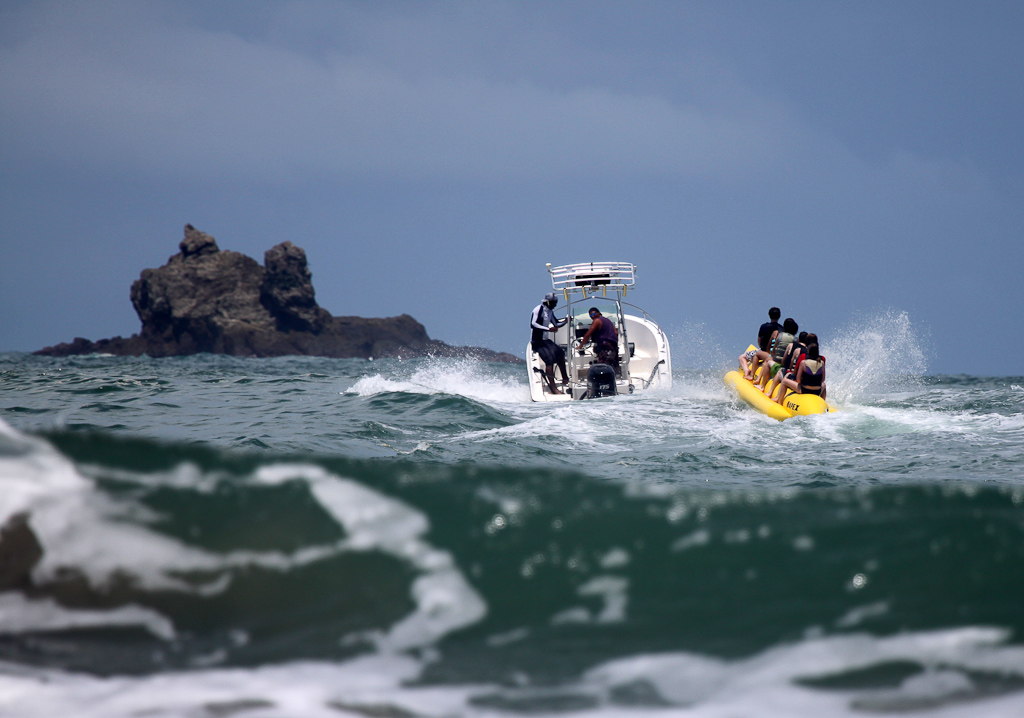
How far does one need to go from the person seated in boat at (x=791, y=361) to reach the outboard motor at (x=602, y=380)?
2.24m

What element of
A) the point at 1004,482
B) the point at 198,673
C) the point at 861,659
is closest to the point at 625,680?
the point at 861,659

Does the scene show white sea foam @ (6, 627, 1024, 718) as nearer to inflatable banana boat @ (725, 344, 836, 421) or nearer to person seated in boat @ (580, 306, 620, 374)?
inflatable banana boat @ (725, 344, 836, 421)

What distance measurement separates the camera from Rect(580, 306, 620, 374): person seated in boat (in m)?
11.2

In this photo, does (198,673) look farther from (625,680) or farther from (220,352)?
(220,352)

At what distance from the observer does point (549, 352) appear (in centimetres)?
1152

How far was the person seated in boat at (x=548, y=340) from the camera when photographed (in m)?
11.5

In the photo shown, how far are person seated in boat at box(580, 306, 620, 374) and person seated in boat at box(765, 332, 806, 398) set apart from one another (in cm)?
251

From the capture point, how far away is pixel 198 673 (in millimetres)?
1990

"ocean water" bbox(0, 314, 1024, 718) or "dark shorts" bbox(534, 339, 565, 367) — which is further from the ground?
"dark shorts" bbox(534, 339, 565, 367)

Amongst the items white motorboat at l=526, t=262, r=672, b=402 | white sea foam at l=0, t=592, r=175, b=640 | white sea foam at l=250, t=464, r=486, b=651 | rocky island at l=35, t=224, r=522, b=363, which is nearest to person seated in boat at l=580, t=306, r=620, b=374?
white motorboat at l=526, t=262, r=672, b=402

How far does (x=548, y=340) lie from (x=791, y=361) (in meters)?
3.80

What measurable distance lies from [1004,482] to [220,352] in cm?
5306

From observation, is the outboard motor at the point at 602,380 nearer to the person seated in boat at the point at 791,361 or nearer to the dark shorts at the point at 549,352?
the dark shorts at the point at 549,352

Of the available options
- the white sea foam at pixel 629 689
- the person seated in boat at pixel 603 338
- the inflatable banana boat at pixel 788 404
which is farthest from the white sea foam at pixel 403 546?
the person seated in boat at pixel 603 338
